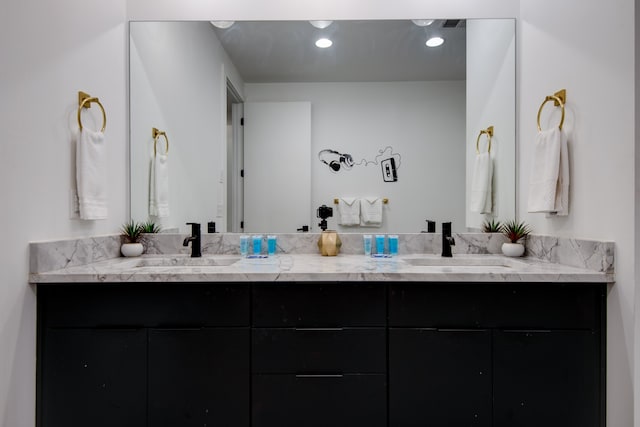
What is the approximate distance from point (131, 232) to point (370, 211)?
1254 mm

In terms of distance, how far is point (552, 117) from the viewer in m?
1.64

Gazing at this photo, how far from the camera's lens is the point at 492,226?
1948mm

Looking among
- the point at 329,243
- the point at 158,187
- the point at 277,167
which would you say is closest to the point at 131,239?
the point at 158,187

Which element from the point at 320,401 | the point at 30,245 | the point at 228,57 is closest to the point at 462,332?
the point at 320,401

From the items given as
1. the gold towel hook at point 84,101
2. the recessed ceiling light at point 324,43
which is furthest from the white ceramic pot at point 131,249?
the recessed ceiling light at point 324,43

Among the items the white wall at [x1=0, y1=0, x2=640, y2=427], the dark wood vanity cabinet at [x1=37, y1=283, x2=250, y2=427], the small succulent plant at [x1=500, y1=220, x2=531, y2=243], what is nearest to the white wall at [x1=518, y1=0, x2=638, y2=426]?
the white wall at [x1=0, y1=0, x2=640, y2=427]

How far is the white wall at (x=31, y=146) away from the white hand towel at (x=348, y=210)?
120cm

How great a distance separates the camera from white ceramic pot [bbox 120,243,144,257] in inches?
71.6

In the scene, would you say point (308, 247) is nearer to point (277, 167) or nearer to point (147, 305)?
point (277, 167)

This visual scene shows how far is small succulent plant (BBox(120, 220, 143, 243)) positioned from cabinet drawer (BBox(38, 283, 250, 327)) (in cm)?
54

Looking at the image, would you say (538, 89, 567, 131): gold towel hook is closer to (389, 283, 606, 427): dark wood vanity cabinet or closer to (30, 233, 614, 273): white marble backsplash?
(30, 233, 614, 273): white marble backsplash

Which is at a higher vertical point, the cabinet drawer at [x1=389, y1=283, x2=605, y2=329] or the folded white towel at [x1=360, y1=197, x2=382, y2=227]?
the folded white towel at [x1=360, y1=197, x2=382, y2=227]

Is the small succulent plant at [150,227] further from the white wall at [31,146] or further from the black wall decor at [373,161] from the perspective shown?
the black wall decor at [373,161]

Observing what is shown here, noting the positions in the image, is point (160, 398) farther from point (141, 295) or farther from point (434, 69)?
point (434, 69)
